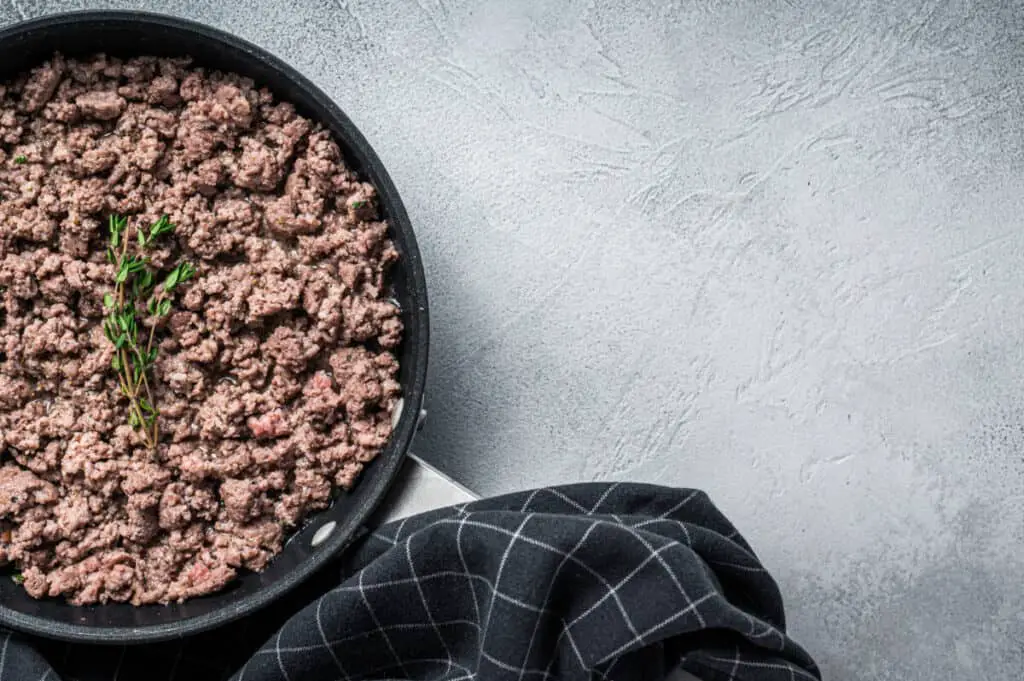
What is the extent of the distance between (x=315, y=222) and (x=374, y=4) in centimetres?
51

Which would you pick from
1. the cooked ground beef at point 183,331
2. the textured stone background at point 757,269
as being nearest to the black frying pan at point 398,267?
the cooked ground beef at point 183,331

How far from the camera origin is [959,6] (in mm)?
2012

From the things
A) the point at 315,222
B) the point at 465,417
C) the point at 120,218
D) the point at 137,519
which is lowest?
the point at 137,519

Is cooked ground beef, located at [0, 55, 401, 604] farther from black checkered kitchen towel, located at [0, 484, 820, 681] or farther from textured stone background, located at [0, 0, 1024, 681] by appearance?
textured stone background, located at [0, 0, 1024, 681]

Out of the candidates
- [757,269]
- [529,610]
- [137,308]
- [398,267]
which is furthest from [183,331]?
[757,269]

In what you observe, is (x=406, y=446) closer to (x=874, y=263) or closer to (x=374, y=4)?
(x=374, y=4)

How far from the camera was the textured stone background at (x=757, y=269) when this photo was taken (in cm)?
195

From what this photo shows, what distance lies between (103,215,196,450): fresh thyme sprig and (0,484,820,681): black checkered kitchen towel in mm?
409

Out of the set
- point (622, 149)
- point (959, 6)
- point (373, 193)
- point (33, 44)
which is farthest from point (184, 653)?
point (959, 6)

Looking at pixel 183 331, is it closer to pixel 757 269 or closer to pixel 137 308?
pixel 137 308

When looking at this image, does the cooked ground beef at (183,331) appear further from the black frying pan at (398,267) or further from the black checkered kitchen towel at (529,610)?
the black checkered kitchen towel at (529,610)

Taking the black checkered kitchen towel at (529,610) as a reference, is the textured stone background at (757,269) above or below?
above

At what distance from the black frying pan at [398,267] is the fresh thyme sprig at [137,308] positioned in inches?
11.1

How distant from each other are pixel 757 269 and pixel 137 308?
3.76 ft
